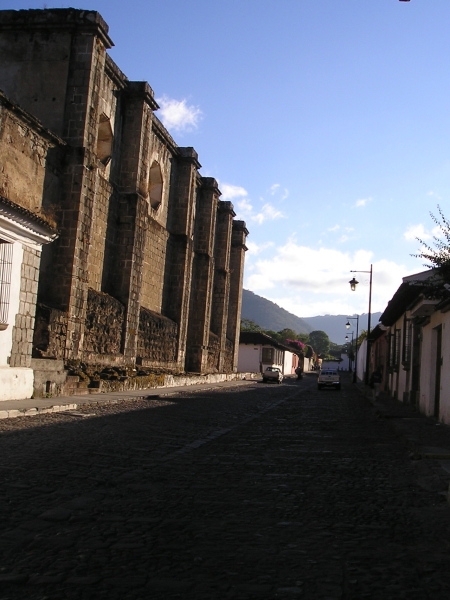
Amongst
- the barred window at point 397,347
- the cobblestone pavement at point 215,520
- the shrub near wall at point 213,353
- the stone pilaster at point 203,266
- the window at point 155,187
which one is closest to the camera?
the cobblestone pavement at point 215,520

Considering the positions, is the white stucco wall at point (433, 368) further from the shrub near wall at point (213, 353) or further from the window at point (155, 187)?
the shrub near wall at point (213, 353)

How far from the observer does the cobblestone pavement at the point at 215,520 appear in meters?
3.40

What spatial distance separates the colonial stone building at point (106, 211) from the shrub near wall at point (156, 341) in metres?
0.05

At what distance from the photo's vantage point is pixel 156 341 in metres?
30.1

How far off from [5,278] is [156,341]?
1675 centimetres

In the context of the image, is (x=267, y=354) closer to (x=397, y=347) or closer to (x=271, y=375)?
(x=271, y=375)

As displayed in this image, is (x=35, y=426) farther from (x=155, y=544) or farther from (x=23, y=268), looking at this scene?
(x=155, y=544)

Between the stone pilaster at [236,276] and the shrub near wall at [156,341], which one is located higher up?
the stone pilaster at [236,276]

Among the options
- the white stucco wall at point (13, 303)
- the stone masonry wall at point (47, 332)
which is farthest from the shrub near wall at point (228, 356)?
the white stucco wall at point (13, 303)

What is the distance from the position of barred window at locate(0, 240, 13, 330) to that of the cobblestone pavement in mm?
4308

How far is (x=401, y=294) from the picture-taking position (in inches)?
873

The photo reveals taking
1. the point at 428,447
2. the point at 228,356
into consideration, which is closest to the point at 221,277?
the point at 228,356

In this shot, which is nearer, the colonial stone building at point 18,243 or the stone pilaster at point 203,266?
the colonial stone building at point 18,243

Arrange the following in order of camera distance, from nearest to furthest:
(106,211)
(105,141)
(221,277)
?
(106,211) < (105,141) < (221,277)
